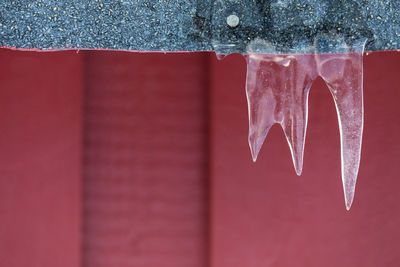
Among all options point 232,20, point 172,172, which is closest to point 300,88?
point 232,20

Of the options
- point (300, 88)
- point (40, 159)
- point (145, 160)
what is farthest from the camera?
point (145, 160)

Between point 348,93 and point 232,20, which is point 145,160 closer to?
point 348,93

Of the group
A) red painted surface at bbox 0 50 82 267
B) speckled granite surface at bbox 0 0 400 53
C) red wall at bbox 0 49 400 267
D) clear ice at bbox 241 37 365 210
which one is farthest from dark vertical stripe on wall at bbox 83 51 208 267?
speckled granite surface at bbox 0 0 400 53

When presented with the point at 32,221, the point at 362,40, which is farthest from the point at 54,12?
the point at 32,221

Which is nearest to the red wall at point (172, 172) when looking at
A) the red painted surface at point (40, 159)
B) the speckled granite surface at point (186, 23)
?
the red painted surface at point (40, 159)

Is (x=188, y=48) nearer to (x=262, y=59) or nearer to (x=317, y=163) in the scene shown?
(x=262, y=59)
